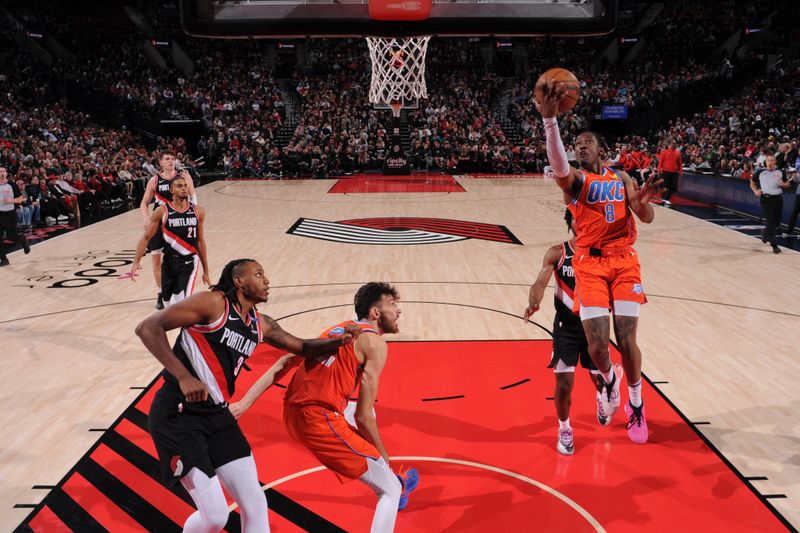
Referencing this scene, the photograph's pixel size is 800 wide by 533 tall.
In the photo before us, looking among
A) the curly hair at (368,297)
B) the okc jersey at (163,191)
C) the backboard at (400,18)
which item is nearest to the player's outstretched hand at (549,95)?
the curly hair at (368,297)

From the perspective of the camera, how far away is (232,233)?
46.3ft

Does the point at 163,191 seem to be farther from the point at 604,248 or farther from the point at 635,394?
the point at 635,394

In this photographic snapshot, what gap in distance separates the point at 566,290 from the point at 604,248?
0.38 m

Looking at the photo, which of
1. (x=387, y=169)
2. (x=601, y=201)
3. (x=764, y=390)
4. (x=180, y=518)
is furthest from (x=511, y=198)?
(x=180, y=518)

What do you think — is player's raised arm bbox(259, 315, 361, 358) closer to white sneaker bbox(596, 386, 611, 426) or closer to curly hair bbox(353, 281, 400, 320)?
curly hair bbox(353, 281, 400, 320)

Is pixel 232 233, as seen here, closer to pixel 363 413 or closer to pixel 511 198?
pixel 511 198

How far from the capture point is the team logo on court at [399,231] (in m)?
13.2

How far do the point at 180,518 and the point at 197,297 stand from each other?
59.5 inches

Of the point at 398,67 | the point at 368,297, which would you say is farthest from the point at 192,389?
the point at 398,67

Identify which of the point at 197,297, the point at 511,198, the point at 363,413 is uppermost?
the point at 197,297

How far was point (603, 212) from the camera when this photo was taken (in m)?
4.65

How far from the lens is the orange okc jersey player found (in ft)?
14.9

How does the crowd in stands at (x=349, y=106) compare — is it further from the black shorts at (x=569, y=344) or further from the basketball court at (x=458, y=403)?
the black shorts at (x=569, y=344)

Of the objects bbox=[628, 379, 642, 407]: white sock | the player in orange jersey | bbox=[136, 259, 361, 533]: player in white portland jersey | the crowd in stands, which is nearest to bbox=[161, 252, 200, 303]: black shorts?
the player in orange jersey
